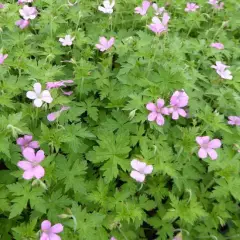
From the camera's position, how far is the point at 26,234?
1815 mm

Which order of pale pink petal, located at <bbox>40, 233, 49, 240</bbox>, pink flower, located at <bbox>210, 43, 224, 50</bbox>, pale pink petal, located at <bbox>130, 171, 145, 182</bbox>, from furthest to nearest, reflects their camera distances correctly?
pink flower, located at <bbox>210, 43, 224, 50</bbox>
pale pink petal, located at <bbox>130, 171, 145, 182</bbox>
pale pink petal, located at <bbox>40, 233, 49, 240</bbox>

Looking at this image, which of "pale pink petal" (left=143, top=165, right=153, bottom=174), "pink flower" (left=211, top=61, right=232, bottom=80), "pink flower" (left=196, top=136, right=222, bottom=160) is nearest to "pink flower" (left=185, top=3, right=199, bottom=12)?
"pink flower" (left=211, top=61, right=232, bottom=80)

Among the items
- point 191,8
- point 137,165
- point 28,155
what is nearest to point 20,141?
point 28,155

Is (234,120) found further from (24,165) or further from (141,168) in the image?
(24,165)

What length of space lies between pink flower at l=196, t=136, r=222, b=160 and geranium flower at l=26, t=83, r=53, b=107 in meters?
1.07

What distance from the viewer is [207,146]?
86.9 inches

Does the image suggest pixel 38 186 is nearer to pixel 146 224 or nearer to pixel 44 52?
pixel 146 224

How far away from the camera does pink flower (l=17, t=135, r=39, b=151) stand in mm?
2119

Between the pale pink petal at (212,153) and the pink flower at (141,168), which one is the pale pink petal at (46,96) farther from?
the pale pink petal at (212,153)

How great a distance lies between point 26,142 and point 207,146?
1265 mm

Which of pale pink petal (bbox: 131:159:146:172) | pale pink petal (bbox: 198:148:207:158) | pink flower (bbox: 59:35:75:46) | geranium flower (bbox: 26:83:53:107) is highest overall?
geranium flower (bbox: 26:83:53:107)

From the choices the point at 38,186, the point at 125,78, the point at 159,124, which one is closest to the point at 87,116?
the point at 125,78

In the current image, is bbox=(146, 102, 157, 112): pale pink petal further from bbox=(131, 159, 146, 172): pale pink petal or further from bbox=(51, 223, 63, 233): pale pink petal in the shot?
bbox=(51, 223, 63, 233): pale pink petal

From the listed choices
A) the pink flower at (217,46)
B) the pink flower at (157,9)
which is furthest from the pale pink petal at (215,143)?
the pink flower at (157,9)
